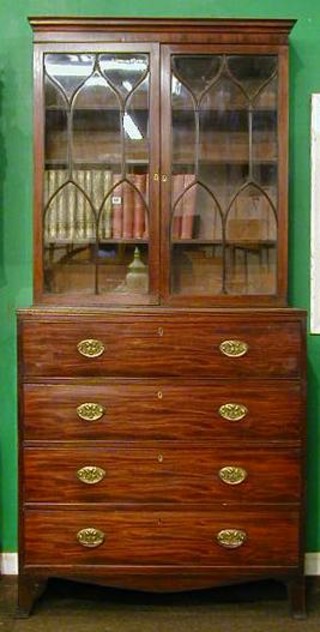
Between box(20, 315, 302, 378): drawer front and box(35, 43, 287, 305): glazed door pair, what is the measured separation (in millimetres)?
199

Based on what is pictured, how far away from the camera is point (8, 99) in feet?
9.57

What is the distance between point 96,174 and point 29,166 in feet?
1.13

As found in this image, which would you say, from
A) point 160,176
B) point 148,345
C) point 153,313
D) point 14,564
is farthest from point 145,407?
point 14,564

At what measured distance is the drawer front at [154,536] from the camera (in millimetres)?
2547

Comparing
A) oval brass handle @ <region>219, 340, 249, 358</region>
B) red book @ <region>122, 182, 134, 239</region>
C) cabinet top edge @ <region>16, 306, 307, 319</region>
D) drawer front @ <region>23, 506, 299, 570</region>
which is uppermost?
red book @ <region>122, 182, 134, 239</region>

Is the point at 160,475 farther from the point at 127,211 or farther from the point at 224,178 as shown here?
the point at 224,178

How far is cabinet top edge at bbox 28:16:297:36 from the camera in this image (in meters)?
2.63

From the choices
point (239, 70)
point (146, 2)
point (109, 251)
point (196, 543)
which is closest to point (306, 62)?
point (239, 70)

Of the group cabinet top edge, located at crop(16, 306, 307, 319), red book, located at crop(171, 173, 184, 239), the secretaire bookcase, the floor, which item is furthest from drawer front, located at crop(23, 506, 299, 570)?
red book, located at crop(171, 173, 184, 239)

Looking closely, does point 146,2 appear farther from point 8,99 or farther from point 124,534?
point 124,534

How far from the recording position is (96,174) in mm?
2744

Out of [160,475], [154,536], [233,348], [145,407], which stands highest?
[233,348]

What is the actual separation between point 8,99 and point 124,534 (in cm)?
173

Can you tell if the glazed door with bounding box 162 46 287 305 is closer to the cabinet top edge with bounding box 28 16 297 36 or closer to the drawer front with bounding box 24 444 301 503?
the cabinet top edge with bounding box 28 16 297 36
